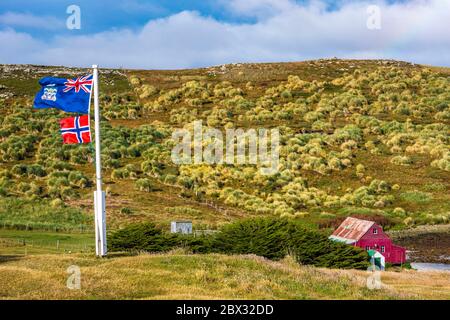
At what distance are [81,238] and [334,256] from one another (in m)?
23.7

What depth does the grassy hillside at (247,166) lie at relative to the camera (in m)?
78.4

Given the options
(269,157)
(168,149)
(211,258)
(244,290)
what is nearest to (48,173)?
(168,149)

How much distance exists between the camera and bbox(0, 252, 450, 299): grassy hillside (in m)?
22.3

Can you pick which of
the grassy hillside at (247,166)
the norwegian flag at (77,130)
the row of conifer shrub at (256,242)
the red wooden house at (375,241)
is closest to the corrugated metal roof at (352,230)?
the red wooden house at (375,241)

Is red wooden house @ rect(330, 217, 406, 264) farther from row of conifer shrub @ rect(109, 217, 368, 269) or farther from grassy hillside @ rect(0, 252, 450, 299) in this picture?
grassy hillside @ rect(0, 252, 450, 299)

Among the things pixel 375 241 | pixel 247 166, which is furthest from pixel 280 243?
pixel 247 166

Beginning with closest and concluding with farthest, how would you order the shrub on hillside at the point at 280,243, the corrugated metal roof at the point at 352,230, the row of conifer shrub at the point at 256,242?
the row of conifer shrub at the point at 256,242 < the shrub on hillside at the point at 280,243 < the corrugated metal roof at the point at 352,230

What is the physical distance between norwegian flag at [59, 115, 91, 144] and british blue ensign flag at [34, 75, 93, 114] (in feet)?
1.70

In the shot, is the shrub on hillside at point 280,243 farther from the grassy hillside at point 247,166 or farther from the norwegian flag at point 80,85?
the grassy hillside at point 247,166

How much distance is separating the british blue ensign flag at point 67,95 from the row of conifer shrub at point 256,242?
9.61 metres

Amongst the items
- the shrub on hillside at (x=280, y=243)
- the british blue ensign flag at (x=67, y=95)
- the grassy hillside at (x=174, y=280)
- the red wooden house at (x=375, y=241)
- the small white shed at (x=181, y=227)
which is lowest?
the red wooden house at (x=375, y=241)

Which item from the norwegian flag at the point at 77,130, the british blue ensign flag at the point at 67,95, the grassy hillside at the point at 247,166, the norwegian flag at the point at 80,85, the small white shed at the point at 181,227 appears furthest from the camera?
the grassy hillside at the point at 247,166

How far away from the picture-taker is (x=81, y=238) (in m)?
55.7

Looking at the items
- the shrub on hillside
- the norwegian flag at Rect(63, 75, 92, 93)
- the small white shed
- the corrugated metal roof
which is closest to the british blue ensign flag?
the norwegian flag at Rect(63, 75, 92, 93)
